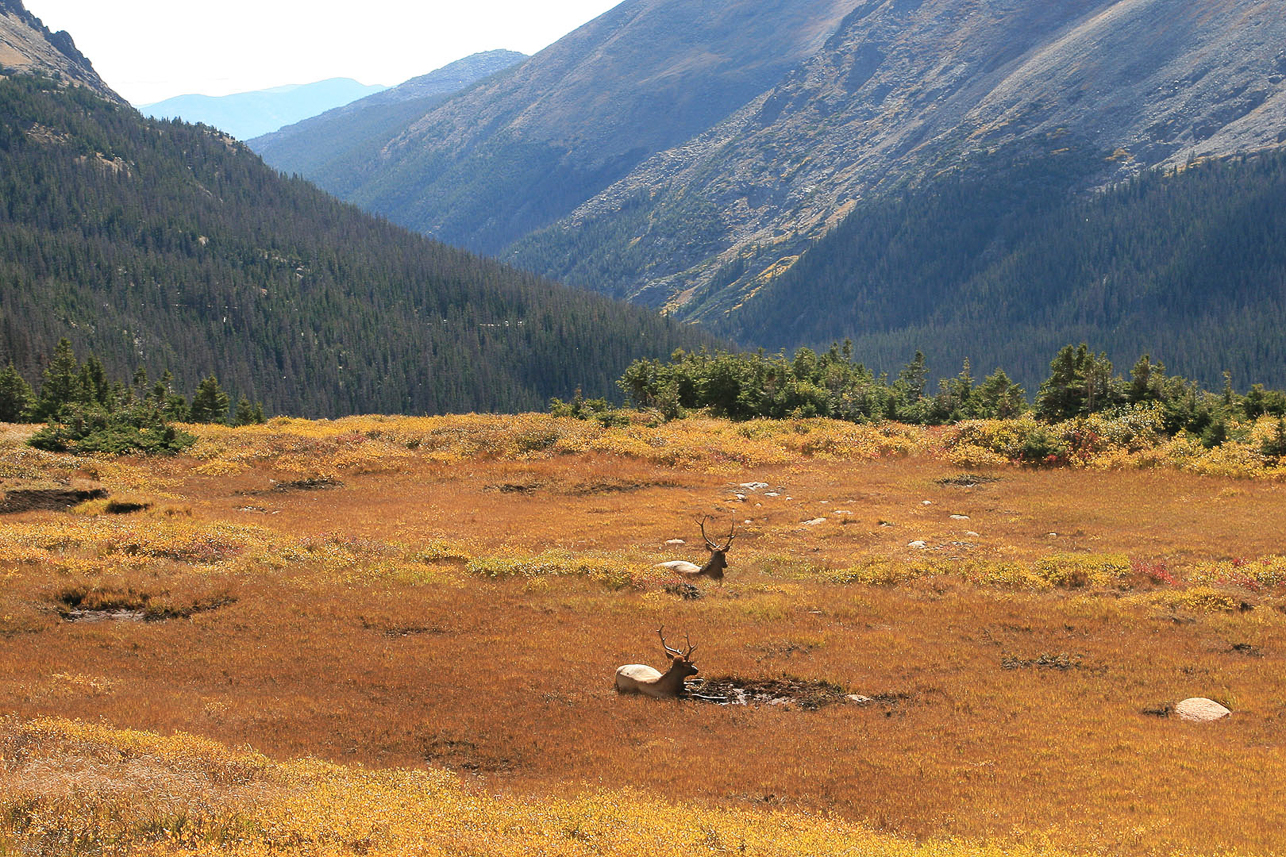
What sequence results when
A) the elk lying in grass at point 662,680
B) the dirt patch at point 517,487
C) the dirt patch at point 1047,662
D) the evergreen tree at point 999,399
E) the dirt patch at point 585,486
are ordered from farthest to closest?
1. the evergreen tree at point 999,399
2. the dirt patch at point 585,486
3. the dirt patch at point 517,487
4. the dirt patch at point 1047,662
5. the elk lying in grass at point 662,680

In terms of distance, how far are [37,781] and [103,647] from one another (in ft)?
32.8

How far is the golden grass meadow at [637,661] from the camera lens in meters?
12.6

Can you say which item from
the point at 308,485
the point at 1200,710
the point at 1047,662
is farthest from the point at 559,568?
the point at 308,485

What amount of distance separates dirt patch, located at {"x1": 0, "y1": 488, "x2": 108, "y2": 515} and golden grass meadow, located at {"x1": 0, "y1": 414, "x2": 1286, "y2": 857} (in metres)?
0.46

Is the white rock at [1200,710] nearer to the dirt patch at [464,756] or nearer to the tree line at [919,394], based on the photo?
the dirt patch at [464,756]

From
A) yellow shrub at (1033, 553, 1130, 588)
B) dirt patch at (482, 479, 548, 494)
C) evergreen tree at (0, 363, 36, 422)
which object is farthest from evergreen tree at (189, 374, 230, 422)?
yellow shrub at (1033, 553, 1130, 588)

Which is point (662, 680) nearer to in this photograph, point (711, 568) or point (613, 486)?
point (711, 568)

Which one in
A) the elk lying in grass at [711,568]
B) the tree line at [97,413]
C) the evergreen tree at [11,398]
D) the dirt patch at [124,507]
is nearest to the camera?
the elk lying in grass at [711,568]

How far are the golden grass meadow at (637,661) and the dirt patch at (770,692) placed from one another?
126 millimetres

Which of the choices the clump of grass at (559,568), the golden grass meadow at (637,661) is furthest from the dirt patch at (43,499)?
the clump of grass at (559,568)

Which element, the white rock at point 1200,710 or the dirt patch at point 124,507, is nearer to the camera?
the white rock at point 1200,710

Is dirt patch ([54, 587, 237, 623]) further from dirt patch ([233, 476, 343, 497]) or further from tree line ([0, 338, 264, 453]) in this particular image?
tree line ([0, 338, 264, 453])

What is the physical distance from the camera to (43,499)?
1372 inches

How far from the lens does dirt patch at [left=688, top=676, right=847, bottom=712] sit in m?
19.0
